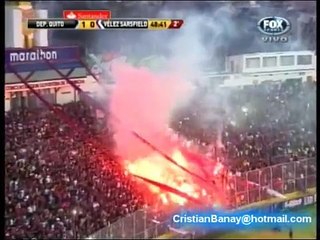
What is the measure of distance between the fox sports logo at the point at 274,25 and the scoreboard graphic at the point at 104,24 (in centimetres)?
22

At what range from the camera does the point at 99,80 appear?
7.64ft

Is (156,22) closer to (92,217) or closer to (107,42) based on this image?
(107,42)

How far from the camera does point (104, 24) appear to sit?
7.56 ft

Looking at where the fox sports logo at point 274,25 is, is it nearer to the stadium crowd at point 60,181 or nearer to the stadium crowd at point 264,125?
the stadium crowd at point 264,125

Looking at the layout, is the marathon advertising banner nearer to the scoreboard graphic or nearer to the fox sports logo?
the scoreboard graphic

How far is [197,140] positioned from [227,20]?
1.08 feet

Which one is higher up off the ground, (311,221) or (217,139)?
(217,139)

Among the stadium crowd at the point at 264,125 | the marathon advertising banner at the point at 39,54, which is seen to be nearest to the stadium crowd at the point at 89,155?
the stadium crowd at the point at 264,125

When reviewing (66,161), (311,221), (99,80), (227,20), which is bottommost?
(311,221)

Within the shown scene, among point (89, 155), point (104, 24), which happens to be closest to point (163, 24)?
point (104, 24)

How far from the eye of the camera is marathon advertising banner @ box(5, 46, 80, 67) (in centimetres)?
231

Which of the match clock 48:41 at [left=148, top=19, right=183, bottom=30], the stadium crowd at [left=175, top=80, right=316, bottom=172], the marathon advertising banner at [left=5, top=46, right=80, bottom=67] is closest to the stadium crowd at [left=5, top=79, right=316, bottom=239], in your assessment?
the stadium crowd at [left=175, top=80, right=316, bottom=172]

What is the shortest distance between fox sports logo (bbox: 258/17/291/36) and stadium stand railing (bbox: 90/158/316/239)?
35 centimetres

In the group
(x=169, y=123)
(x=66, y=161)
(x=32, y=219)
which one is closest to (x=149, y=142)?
(x=169, y=123)
